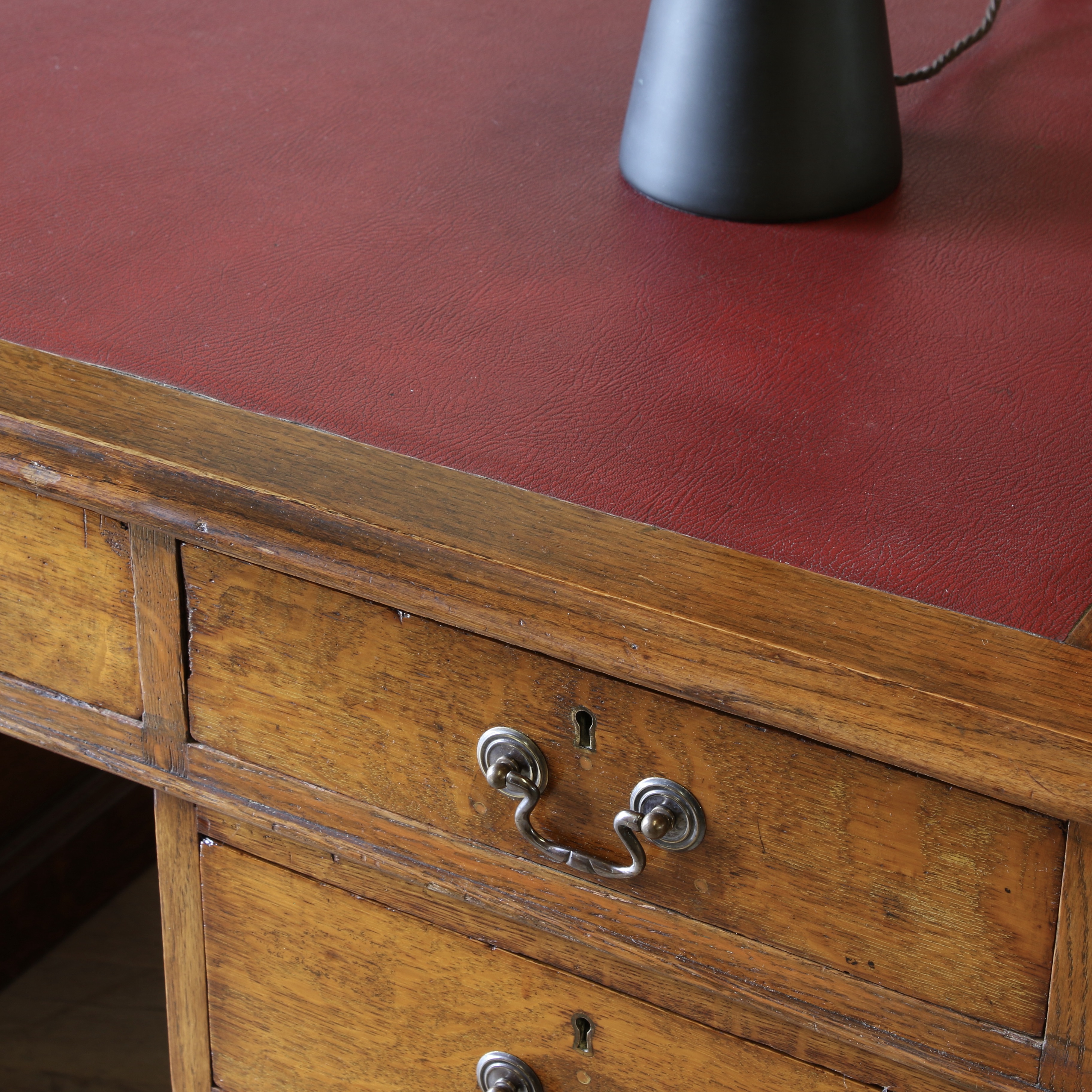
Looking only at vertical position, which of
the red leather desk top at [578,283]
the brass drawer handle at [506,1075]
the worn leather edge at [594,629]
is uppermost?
the red leather desk top at [578,283]

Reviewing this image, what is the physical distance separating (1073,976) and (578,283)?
363mm

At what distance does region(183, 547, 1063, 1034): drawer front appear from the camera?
0.45m

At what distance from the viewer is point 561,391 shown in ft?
1.79

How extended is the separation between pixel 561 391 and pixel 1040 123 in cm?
41

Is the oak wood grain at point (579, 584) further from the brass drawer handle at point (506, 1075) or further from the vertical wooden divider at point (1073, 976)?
the brass drawer handle at point (506, 1075)

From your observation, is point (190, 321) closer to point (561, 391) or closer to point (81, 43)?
point (561, 391)

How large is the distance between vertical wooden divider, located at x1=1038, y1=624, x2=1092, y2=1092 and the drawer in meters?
0.09

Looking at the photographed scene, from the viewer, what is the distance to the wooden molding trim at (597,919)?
0.48 m

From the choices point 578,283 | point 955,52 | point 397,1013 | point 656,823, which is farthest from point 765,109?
point 397,1013

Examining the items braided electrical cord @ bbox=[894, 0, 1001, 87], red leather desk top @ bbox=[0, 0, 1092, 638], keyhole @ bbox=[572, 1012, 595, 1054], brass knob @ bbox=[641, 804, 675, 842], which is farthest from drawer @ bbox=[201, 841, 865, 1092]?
braided electrical cord @ bbox=[894, 0, 1001, 87]

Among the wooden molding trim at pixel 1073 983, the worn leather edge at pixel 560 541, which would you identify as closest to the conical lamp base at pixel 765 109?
the worn leather edge at pixel 560 541

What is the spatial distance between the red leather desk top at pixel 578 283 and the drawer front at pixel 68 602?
73mm

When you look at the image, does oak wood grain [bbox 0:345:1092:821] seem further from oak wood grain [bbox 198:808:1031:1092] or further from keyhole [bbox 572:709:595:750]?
oak wood grain [bbox 198:808:1031:1092]

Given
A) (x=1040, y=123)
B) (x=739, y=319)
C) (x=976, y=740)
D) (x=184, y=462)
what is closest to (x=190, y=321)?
(x=184, y=462)
